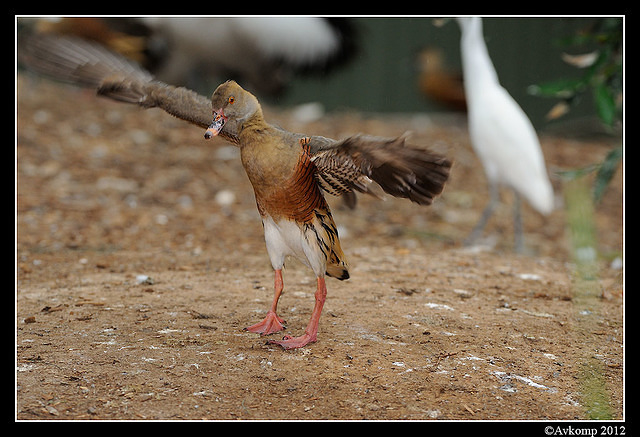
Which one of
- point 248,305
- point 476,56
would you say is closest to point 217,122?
point 248,305

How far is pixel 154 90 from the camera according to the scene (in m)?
3.46

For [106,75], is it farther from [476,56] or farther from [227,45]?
[227,45]

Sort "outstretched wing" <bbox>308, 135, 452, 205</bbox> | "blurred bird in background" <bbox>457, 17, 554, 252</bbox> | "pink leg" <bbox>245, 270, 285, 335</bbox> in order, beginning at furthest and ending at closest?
"blurred bird in background" <bbox>457, 17, 554, 252</bbox>
"pink leg" <bbox>245, 270, 285, 335</bbox>
"outstretched wing" <bbox>308, 135, 452, 205</bbox>

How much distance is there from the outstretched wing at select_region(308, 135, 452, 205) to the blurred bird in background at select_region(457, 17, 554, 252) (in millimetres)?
3645

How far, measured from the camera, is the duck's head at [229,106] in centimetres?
304

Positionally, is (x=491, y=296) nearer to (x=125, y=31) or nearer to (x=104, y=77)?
(x=104, y=77)

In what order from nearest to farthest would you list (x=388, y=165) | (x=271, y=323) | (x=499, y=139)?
(x=388, y=165) < (x=271, y=323) < (x=499, y=139)

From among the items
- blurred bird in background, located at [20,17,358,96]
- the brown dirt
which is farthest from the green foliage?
blurred bird in background, located at [20,17,358,96]

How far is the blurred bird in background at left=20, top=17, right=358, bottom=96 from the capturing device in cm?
843

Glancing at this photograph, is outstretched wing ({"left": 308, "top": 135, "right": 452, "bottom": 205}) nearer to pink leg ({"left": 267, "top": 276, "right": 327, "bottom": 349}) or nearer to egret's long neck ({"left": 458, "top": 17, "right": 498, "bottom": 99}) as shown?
pink leg ({"left": 267, "top": 276, "right": 327, "bottom": 349})

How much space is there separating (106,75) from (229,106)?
0.94 metres

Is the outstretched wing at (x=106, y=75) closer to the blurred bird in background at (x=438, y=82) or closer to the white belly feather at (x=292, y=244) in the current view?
the white belly feather at (x=292, y=244)

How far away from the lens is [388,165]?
265cm

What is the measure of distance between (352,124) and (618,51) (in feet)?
14.9
